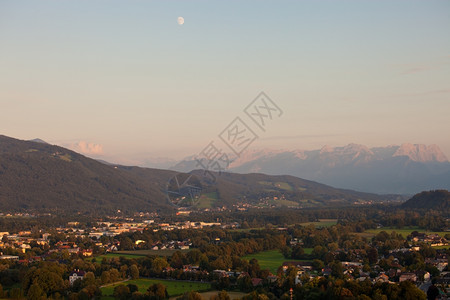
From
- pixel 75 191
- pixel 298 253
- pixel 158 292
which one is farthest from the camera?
pixel 75 191

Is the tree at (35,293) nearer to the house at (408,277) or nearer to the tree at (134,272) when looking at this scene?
the tree at (134,272)

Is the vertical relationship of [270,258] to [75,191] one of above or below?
below

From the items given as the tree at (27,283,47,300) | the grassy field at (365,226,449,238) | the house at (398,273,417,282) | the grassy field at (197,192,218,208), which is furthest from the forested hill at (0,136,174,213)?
the house at (398,273,417,282)

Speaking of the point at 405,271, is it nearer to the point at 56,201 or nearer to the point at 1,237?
the point at 1,237

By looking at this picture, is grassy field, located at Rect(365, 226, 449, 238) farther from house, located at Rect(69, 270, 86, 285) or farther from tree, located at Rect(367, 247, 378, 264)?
house, located at Rect(69, 270, 86, 285)

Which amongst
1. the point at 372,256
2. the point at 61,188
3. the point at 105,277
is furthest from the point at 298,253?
the point at 61,188

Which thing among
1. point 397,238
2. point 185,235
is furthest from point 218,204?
point 397,238

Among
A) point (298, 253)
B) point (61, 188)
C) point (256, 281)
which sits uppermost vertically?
point (61, 188)

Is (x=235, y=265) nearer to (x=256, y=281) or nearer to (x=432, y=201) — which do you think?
(x=256, y=281)
